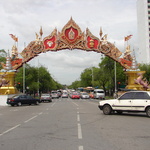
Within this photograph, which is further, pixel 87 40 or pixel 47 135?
pixel 87 40

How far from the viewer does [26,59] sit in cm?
3428

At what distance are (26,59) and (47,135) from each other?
88.8 feet

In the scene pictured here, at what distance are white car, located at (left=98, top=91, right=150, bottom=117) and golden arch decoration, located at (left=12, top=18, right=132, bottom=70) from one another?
19.1 metres

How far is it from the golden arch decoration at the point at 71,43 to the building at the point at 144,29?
1932 inches

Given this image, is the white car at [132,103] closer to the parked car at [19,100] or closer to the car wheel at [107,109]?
the car wheel at [107,109]

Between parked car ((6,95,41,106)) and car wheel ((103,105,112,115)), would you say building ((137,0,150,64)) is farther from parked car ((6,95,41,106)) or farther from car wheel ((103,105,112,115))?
car wheel ((103,105,112,115))

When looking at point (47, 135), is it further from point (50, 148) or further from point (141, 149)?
point (141, 149)

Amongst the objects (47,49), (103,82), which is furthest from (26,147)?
(103,82)

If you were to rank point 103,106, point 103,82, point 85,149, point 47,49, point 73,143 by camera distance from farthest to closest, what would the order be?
point 103,82 → point 47,49 → point 103,106 → point 73,143 → point 85,149

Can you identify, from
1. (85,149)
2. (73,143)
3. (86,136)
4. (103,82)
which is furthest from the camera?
(103,82)

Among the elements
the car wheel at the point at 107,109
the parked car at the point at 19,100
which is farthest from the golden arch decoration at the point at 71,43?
the car wheel at the point at 107,109

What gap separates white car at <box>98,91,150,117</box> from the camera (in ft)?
47.8

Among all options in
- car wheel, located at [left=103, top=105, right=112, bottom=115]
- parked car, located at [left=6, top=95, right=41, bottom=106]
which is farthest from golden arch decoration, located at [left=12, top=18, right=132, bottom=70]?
car wheel, located at [left=103, top=105, right=112, bottom=115]

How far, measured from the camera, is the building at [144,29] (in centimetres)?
8038
